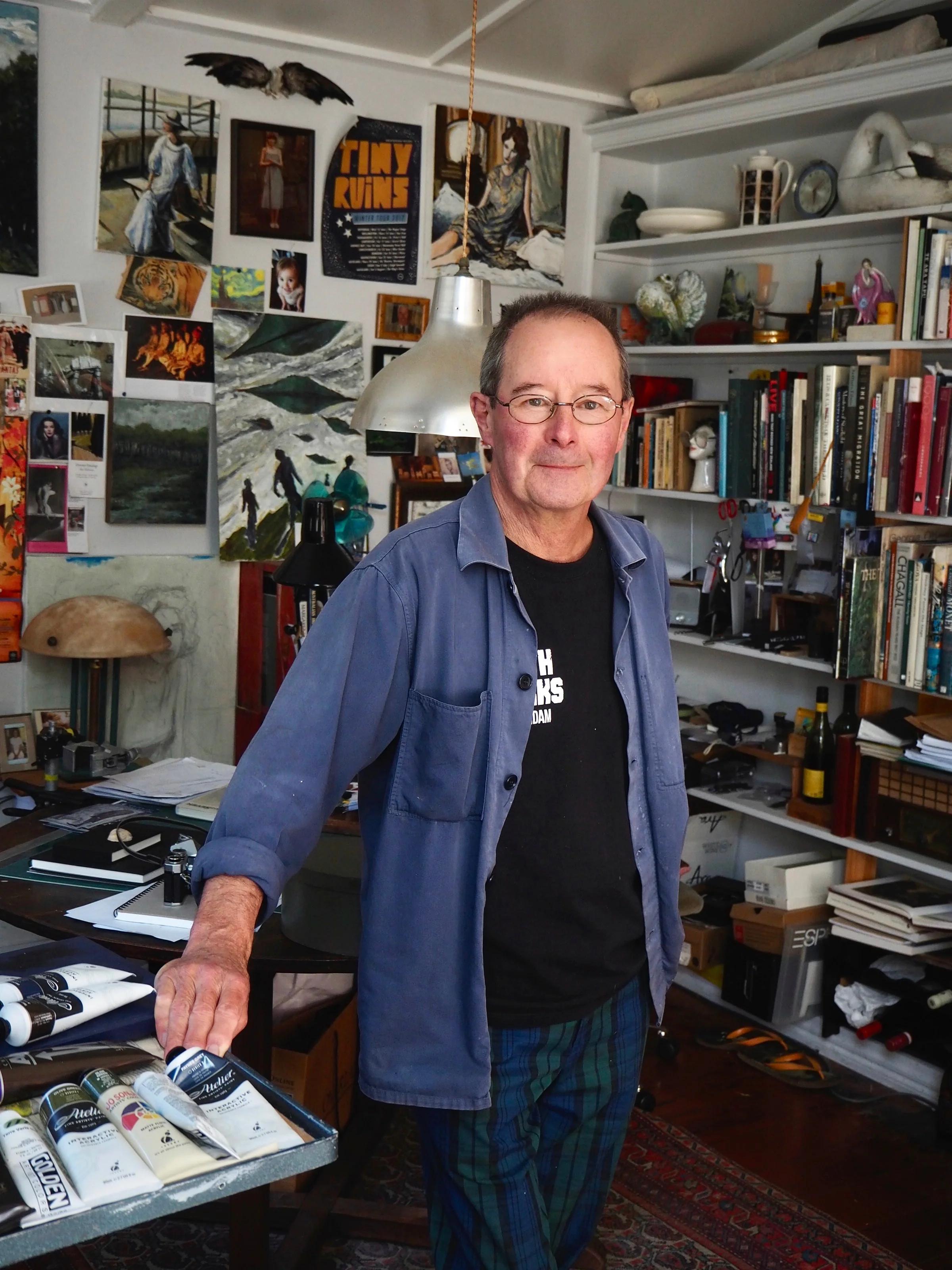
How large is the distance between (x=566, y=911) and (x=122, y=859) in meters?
1.00

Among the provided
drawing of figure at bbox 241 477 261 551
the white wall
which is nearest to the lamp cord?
the white wall

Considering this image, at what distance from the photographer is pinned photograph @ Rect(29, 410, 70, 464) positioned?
3477 mm

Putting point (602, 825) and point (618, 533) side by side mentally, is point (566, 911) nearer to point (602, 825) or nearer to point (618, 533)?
point (602, 825)

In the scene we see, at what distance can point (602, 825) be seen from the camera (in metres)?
1.63

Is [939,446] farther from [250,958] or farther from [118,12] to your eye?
[118,12]

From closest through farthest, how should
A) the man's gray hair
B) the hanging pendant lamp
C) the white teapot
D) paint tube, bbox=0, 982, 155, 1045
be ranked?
paint tube, bbox=0, 982, 155, 1045, the man's gray hair, the hanging pendant lamp, the white teapot

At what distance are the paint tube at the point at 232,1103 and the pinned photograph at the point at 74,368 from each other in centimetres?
273

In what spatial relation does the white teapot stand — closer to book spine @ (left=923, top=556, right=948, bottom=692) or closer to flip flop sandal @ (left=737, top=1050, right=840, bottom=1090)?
book spine @ (left=923, top=556, right=948, bottom=692)

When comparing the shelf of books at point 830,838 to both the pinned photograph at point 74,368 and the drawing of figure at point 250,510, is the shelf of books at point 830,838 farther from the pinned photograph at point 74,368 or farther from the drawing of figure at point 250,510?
the pinned photograph at point 74,368

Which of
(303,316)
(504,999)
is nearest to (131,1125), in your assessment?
(504,999)

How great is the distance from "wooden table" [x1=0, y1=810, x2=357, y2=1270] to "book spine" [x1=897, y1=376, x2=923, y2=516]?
5.92 ft

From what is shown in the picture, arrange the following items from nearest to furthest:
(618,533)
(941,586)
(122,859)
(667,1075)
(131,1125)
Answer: (131,1125) → (618,533) → (122,859) → (941,586) → (667,1075)

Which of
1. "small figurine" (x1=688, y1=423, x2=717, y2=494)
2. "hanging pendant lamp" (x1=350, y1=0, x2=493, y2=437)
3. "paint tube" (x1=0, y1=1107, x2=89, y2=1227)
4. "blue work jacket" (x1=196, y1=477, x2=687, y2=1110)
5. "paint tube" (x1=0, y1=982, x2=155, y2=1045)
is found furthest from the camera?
"small figurine" (x1=688, y1=423, x2=717, y2=494)

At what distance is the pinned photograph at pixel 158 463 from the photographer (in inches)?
142
